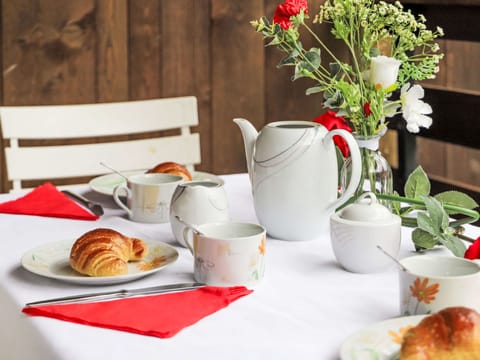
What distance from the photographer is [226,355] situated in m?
0.83

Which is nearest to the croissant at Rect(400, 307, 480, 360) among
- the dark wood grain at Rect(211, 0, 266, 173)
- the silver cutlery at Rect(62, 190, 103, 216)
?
the silver cutlery at Rect(62, 190, 103, 216)

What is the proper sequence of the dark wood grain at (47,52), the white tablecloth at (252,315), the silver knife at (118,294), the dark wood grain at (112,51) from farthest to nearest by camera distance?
the dark wood grain at (112,51) < the dark wood grain at (47,52) < the silver knife at (118,294) < the white tablecloth at (252,315)

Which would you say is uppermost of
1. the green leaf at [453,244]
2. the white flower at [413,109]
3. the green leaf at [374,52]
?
the green leaf at [374,52]

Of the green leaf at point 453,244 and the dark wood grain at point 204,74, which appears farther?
the dark wood grain at point 204,74

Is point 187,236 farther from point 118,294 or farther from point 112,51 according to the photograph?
point 112,51

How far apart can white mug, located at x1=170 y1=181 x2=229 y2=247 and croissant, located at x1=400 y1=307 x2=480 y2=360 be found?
0.49 m

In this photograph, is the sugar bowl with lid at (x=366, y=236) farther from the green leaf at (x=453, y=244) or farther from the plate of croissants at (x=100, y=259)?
the plate of croissants at (x=100, y=259)

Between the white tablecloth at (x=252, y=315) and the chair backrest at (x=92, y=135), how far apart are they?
26.8 inches

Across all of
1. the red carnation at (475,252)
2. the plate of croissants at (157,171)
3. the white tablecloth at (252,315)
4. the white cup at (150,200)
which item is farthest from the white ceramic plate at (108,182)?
the red carnation at (475,252)

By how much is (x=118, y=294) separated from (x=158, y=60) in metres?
2.13

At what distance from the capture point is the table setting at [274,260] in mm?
866

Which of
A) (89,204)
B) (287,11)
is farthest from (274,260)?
(89,204)

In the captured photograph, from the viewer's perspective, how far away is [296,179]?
1.20m

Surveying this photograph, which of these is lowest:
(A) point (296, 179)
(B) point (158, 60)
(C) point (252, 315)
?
(C) point (252, 315)
